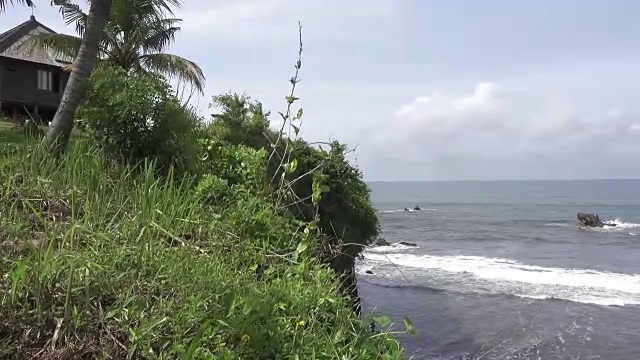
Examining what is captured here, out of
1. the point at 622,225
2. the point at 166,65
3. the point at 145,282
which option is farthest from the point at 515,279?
the point at 622,225

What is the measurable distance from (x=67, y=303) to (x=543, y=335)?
54.3 feet

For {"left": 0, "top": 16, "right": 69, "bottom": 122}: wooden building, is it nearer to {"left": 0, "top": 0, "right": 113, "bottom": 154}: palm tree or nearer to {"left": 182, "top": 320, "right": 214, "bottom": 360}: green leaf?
{"left": 0, "top": 0, "right": 113, "bottom": 154}: palm tree

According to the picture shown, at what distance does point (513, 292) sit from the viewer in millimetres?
23125

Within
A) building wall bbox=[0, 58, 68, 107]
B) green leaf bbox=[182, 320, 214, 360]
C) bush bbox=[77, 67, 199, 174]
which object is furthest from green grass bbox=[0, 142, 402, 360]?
building wall bbox=[0, 58, 68, 107]

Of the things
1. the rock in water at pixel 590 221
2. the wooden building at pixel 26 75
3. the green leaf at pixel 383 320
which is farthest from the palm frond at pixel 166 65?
the rock in water at pixel 590 221

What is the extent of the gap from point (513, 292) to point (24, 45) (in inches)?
971

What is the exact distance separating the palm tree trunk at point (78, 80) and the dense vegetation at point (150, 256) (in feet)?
0.63

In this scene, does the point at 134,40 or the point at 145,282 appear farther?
the point at 134,40

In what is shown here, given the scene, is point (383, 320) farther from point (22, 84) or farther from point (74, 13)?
point (22, 84)

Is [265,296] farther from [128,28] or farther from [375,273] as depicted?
[375,273]

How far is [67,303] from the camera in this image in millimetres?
2727

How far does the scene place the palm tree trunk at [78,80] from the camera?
19.6 feet

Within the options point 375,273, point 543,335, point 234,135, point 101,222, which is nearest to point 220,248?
point 101,222

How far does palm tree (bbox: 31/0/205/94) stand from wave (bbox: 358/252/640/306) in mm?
10421
